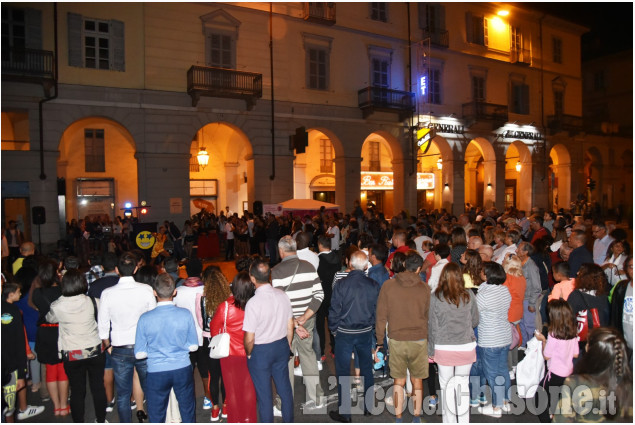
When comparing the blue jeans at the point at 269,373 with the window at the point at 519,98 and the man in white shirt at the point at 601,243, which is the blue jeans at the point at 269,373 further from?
the window at the point at 519,98

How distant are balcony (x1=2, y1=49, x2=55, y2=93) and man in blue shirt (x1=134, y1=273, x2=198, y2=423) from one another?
53.5 ft

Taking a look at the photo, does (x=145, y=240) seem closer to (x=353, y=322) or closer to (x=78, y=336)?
(x=78, y=336)

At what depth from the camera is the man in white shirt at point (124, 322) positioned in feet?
16.2

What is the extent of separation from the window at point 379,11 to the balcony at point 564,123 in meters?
14.5

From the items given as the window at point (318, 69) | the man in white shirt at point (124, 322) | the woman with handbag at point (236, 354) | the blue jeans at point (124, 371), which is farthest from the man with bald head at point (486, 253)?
the window at point (318, 69)

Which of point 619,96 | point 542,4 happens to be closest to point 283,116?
point 542,4

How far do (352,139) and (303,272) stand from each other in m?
19.0

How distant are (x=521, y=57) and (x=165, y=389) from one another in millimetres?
31768

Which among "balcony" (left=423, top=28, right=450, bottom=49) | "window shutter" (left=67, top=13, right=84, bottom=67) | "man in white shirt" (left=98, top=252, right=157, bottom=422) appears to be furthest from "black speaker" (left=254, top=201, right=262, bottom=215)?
"man in white shirt" (left=98, top=252, right=157, bottom=422)

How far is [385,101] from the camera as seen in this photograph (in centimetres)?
2402

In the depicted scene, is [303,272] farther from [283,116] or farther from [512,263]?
[283,116]

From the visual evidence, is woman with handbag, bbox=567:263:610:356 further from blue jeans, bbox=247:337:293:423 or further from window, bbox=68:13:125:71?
window, bbox=68:13:125:71

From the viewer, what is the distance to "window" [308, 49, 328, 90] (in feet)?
75.0

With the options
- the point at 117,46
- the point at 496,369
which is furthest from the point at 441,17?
the point at 496,369
